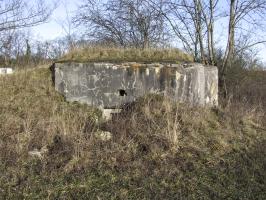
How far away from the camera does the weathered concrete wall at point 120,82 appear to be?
775 centimetres

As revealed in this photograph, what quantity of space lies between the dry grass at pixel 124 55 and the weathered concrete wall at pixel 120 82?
18.5 inches

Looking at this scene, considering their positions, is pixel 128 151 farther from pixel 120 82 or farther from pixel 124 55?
pixel 124 55

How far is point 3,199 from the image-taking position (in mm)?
4266

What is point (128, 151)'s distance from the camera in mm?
5617

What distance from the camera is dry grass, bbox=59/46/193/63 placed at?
8.38 metres

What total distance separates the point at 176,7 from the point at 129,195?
9.53 m

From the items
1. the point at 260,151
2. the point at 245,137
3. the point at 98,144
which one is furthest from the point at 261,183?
the point at 98,144

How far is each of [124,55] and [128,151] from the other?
3.60m

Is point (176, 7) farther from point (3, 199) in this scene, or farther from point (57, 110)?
point (3, 199)

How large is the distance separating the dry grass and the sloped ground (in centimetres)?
117

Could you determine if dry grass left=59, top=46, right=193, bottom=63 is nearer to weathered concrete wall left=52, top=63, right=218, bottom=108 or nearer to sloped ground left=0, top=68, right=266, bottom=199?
weathered concrete wall left=52, top=63, right=218, bottom=108

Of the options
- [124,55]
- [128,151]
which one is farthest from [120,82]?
[128,151]

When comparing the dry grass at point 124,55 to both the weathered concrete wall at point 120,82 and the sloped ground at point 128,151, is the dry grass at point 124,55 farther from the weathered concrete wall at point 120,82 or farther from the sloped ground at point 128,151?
the sloped ground at point 128,151

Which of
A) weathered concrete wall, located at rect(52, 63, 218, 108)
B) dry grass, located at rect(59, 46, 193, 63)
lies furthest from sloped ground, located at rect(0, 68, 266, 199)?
dry grass, located at rect(59, 46, 193, 63)
